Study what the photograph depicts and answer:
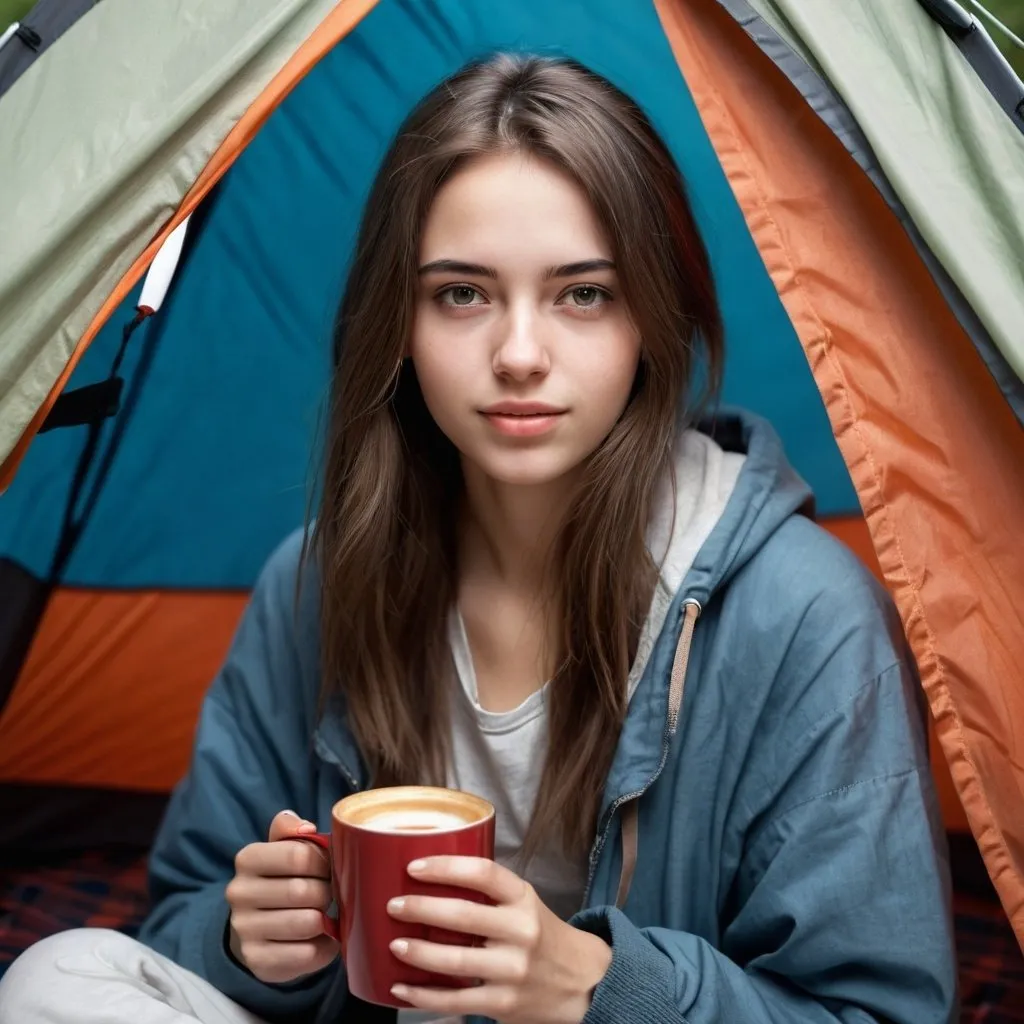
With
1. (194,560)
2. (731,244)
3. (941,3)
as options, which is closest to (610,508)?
(941,3)

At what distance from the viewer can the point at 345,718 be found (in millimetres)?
1297

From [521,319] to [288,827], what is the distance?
1.40 ft

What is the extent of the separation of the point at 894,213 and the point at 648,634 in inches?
15.6

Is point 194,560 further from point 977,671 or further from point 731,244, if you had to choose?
point 977,671

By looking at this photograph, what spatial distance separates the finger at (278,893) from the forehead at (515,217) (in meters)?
0.50

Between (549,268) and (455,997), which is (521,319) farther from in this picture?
(455,997)

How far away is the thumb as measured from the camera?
1.02 m

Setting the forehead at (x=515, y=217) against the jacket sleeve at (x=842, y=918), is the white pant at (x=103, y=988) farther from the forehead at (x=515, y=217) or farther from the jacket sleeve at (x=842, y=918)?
the forehead at (x=515, y=217)

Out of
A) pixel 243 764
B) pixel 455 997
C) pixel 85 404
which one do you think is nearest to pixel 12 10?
pixel 85 404

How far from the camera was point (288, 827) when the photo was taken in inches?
40.2

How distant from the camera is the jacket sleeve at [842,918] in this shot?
1.04 meters

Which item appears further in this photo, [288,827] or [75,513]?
[75,513]

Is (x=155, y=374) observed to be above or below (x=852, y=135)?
above

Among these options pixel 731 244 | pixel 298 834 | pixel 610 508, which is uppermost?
pixel 731 244
